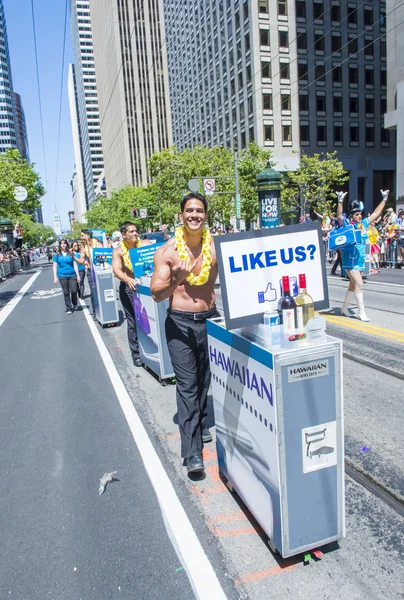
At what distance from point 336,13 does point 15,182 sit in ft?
135

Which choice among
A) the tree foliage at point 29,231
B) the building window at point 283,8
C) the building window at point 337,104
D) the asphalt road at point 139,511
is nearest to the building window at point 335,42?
the building window at point 337,104

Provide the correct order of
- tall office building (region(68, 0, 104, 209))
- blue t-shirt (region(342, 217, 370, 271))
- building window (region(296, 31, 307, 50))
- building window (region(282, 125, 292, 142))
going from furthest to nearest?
tall office building (region(68, 0, 104, 209)), building window (region(282, 125, 292, 142)), building window (region(296, 31, 307, 50)), blue t-shirt (region(342, 217, 370, 271))

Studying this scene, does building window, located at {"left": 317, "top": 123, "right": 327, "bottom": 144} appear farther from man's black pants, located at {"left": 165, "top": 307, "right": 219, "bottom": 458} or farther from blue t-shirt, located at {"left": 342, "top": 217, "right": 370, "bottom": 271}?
man's black pants, located at {"left": 165, "top": 307, "right": 219, "bottom": 458}

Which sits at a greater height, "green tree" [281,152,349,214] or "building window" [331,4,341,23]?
"building window" [331,4,341,23]

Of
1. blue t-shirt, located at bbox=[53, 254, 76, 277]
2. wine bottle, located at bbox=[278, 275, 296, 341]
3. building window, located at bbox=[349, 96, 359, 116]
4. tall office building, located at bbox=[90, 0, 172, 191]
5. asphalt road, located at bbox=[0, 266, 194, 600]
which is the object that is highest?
tall office building, located at bbox=[90, 0, 172, 191]

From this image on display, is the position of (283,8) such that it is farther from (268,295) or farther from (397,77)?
(268,295)

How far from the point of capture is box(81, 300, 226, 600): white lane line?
234 centimetres

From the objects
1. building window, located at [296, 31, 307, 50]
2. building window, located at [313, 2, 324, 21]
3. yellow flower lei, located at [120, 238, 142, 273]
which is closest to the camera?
yellow flower lei, located at [120, 238, 142, 273]

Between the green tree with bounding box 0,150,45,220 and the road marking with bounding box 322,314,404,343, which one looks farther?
the green tree with bounding box 0,150,45,220

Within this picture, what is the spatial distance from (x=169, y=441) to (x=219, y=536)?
1.41 metres

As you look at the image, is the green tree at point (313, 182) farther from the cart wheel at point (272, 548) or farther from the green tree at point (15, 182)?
the cart wheel at point (272, 548)

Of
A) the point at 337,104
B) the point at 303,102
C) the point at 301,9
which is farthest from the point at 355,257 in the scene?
the point at 301,9

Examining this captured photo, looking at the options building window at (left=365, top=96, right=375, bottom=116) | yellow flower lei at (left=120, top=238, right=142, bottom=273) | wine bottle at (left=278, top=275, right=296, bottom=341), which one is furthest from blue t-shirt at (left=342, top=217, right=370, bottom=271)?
building window at (left=365, top=96, right=375, bottom=116)

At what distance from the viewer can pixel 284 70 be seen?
48.9 meters
